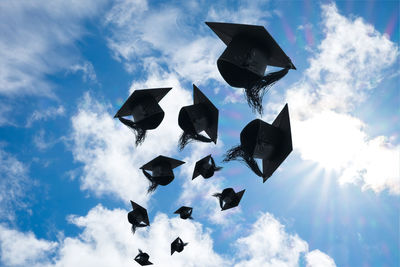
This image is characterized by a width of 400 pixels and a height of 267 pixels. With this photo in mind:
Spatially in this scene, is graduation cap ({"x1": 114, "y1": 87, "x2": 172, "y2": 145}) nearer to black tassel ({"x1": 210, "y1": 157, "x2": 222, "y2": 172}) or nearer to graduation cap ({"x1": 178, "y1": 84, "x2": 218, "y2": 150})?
graduation cap ({"x1": 178, "y1": 84, "x2": 218, "y2": 150})

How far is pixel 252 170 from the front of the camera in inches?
214

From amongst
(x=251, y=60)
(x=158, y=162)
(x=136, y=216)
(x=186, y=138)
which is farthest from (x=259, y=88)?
(x=136, y=216)

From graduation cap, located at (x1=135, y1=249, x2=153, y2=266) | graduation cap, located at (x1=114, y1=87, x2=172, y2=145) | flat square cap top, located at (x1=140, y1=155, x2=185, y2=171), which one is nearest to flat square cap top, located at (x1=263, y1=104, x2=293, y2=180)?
graduation cap, located at (x1=114, y1=87, x2=172, y2=145)

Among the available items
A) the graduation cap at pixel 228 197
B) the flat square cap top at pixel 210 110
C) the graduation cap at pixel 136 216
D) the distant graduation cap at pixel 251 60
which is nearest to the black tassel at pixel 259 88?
the distant graduation cap at pixel 251 60

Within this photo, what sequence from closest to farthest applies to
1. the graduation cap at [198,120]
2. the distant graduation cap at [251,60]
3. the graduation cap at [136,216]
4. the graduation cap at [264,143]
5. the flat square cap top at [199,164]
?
the distant graduation cap at [251,60], the graduation cap at [264,143], the graduation cap at [198,120], the flat square cap top at [199,164], the graduation cap at [136,216]

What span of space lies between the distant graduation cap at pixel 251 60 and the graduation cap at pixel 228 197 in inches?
137

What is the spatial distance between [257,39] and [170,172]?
189 inches

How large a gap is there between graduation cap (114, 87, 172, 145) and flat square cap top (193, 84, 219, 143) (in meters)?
0.87

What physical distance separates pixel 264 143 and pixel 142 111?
336cm

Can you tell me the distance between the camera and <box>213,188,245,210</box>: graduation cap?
7.61 m

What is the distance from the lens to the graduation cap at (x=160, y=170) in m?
7.66

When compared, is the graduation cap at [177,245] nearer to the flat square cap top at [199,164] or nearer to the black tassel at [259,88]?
the flat square cap top at [199,164]

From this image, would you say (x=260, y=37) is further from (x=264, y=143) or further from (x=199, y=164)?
(x=199, y=164)

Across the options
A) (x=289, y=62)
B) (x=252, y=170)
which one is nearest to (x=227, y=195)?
(x=252, y=170)
